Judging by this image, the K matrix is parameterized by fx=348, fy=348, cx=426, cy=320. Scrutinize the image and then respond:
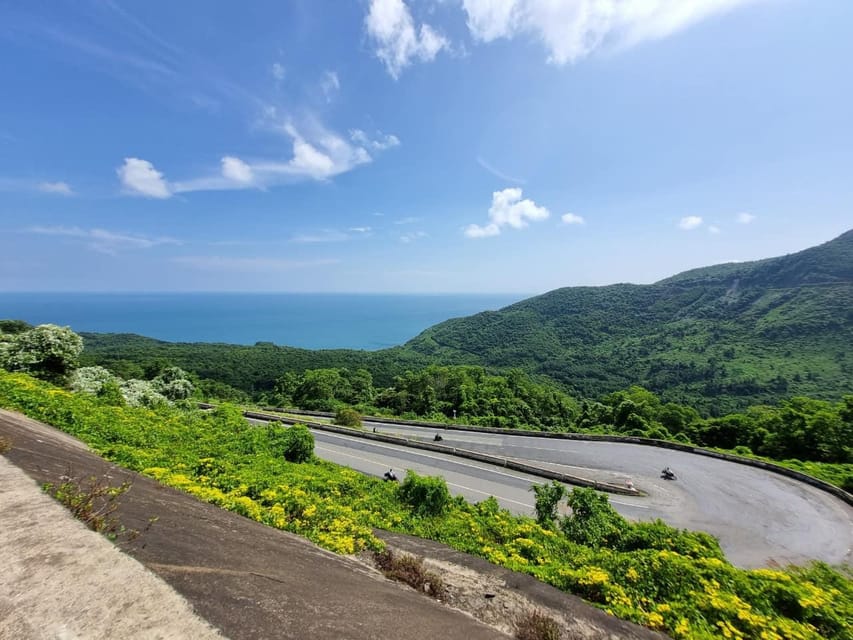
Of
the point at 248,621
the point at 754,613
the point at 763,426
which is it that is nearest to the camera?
the point at 248,621

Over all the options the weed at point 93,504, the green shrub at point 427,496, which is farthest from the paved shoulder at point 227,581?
the green shrub at point 427,496

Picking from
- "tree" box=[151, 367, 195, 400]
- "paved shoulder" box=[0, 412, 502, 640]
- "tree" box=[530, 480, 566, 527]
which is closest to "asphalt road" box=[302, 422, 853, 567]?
"tree" box=[530, 480, 566, 527]

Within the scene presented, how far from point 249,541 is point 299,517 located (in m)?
2.68

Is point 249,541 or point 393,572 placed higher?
point 249,541

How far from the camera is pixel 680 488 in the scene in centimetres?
1944

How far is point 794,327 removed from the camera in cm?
11044

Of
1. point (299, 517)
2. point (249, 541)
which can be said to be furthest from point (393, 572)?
point (299, 517)

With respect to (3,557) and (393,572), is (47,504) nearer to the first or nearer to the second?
(3,557)

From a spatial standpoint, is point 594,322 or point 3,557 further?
point 594,322

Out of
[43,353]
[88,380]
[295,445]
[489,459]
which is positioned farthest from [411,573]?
[88,380]

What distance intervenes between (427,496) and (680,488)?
17.1 m

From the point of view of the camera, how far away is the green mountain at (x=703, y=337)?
298 ft

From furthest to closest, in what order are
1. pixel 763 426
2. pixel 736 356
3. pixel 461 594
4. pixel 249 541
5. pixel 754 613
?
1. pixel 736 356
2. pixel 763 426
3. pixel 754 613
4. pixel 461 594
5. pixel 249 541

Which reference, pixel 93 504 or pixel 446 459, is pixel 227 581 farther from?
pixel 446 459
